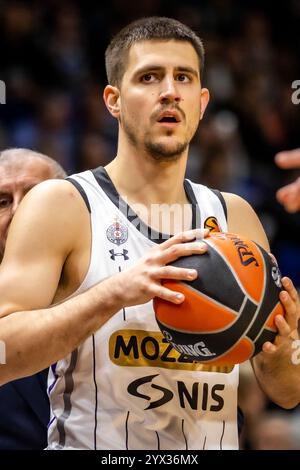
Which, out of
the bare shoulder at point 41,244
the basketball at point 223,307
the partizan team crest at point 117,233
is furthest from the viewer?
the partizan team crest at point 117,233

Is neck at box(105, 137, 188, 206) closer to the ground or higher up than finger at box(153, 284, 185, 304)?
higher up

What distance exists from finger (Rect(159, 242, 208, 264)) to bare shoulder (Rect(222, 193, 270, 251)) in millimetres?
909

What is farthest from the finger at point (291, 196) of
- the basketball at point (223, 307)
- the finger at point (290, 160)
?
the basketball at point (223, 307)

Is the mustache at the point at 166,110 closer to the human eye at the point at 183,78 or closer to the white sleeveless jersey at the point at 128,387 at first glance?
the human eye at the point at 183,78

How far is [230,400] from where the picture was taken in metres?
3.75

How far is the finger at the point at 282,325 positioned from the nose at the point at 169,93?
1.06 m

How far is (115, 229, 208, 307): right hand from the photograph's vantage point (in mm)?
3014

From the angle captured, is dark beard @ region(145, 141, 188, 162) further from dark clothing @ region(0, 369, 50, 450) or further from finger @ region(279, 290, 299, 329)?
dark clothing @ region(0, 369, 50, 450)

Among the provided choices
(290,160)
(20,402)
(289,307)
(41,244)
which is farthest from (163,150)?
(20,402)

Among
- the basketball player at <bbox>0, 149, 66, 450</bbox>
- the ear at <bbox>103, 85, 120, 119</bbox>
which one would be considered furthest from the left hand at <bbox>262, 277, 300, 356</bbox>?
the basketball player at <bbox>0, 149, 66, 450</bbox>

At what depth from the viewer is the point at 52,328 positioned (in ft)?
10.7

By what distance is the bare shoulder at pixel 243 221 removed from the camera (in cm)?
404

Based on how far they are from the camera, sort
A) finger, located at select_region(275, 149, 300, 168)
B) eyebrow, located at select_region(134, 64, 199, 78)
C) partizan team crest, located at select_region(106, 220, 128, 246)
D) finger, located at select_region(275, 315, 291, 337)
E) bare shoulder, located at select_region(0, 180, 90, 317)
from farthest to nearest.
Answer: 1. eyebrow, located at select_region(134, 64, 199, 78)
2. partizan team crest, located at select_region(106, 220, 128, 246)
3. bare shoulder, located at select_region(0, 180, 90, 317)
4. finger, located at select_region(275, 315, 291, 337)
5. finger, located at select_region(275, 149, 300, 168)

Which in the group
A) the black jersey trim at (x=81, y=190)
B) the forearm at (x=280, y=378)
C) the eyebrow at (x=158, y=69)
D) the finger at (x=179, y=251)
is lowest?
the forearm at (x=280, y=378)
